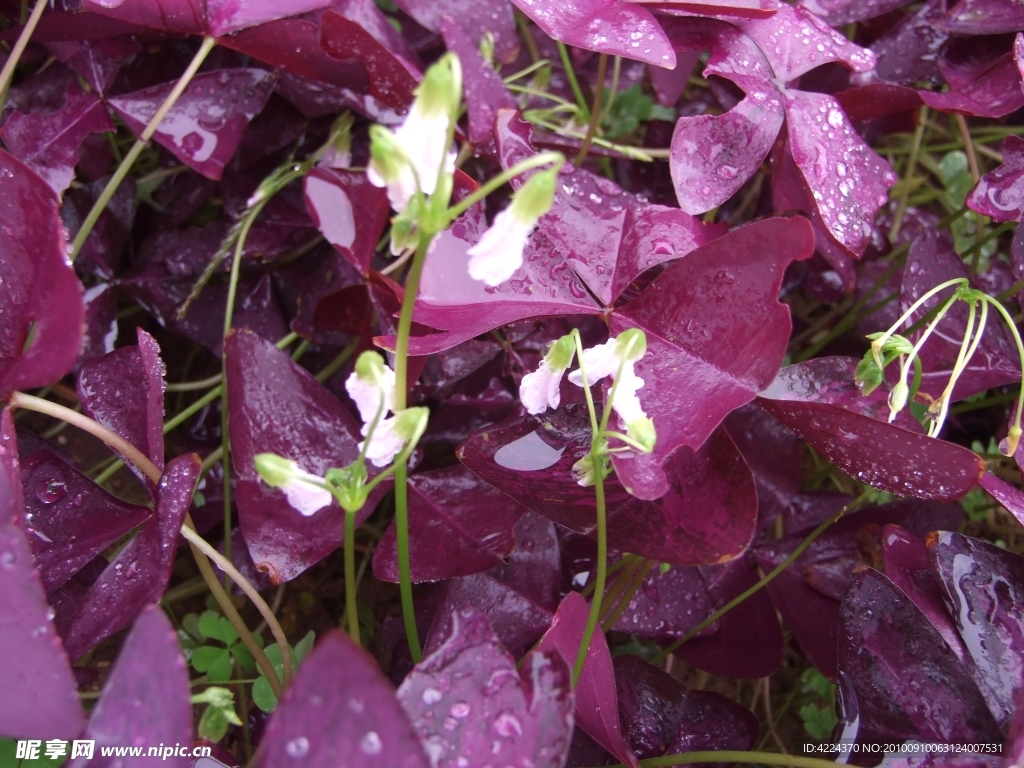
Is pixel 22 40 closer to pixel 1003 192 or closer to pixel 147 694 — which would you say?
pixel 147 694

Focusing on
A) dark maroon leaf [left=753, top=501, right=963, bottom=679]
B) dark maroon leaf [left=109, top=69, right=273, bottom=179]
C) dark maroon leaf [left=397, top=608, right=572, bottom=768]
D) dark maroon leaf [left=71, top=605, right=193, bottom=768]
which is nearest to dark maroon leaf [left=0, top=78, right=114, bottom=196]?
dark maroon leaf [left=109, top=69, right=273, bottom=179]

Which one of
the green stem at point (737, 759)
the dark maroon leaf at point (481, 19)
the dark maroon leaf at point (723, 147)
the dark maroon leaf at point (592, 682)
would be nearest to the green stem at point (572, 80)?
the dark maroon leaf at point (481, 19)

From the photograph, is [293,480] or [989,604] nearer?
[293,480]

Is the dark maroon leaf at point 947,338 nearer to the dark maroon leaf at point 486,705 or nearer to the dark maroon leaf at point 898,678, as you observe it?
the dark maroon leaf at point 898,678

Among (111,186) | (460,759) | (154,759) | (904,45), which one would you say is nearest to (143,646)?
(154,759)

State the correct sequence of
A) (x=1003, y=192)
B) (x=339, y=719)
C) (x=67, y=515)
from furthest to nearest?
1. (x=1003, y=192)
2. (x=67, y=515)
3. (x=339, y=719)

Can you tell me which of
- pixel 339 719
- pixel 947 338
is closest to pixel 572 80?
pixel 947 338
